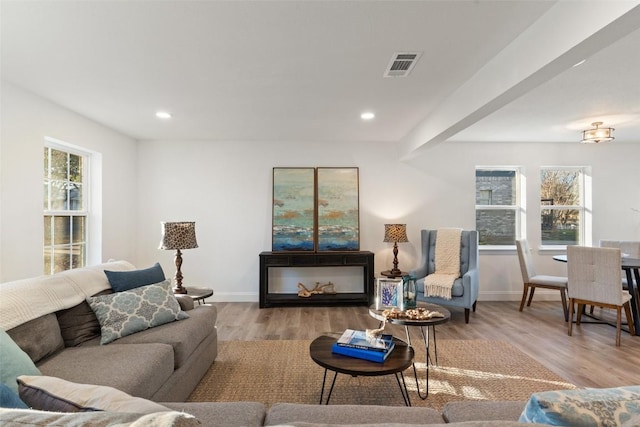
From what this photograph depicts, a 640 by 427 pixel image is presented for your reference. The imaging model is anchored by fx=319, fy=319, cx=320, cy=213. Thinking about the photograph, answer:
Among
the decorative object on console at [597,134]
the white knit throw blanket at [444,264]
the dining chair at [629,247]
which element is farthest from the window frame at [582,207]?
the white knit throw blanket at [444,264]

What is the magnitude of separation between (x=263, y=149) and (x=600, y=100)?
397 centimetres

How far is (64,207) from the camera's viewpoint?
3510 millimetres

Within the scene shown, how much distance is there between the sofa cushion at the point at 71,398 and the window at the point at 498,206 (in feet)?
16.5

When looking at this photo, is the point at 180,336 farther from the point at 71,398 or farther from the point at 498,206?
the point at 498,206

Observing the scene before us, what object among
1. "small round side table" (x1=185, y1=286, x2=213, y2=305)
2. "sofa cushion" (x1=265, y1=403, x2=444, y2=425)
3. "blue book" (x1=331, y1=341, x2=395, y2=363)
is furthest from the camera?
"small round side table" (x1=185, y1=286, x2=213, y2=305)

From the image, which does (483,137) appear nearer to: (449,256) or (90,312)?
(449,256)

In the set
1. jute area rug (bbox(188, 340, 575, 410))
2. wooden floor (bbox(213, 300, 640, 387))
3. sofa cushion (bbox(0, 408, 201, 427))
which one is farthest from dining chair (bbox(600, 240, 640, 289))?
sofa cushion (bbox(0, 408, 201, 427))

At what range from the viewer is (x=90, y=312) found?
6.98 feet

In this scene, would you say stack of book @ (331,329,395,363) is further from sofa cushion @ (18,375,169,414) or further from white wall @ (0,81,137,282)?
white wall @ (0,81,137,282)

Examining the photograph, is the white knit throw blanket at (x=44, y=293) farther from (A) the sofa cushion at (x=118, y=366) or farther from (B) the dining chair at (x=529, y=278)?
(B) the dining chair at (x=529, y=278)

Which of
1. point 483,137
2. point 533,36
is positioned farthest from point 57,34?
point 483,137

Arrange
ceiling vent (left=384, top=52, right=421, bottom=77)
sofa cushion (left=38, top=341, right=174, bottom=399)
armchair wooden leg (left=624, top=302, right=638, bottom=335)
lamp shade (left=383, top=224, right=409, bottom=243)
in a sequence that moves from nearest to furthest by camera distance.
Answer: sofa cushion (left=38, top=341, right=174, bottom=399) → ceiling vent (left=384, top=52, right=421, bottom=77) → armchair wooden leg (left=624, top=302, right=638, bottom=335) → lamp shade (left=383, top=224, right=409, bottom=243)

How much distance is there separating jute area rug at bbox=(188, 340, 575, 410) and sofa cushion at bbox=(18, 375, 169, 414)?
1392mm

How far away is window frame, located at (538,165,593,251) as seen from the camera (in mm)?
4891
